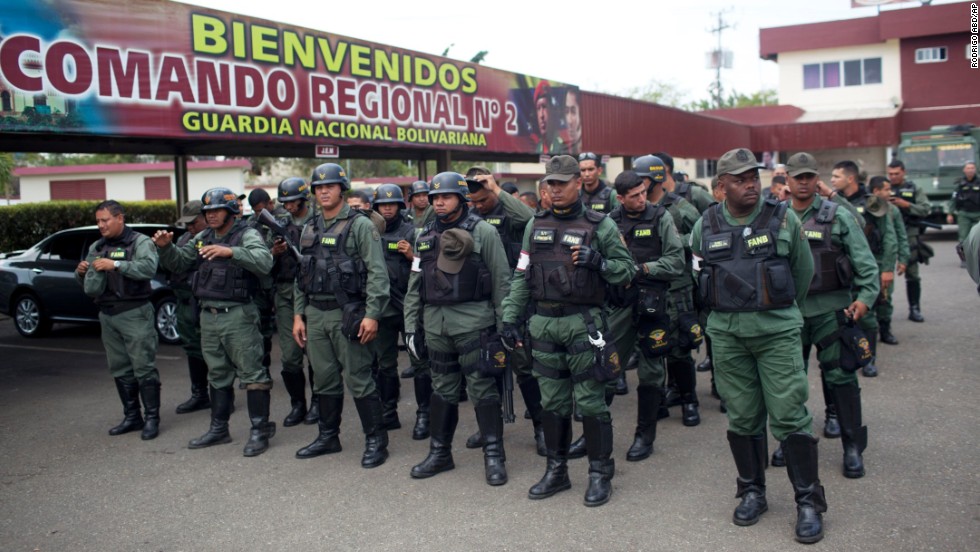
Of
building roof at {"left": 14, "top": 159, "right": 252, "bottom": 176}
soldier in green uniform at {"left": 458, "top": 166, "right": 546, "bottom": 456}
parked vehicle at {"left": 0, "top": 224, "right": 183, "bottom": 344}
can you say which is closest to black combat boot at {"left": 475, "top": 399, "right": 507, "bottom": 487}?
soldier in green uniform at {"left": 458, "top": 166, "right": 546, "bottom": 456}

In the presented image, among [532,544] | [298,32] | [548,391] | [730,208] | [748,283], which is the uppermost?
[298,32]

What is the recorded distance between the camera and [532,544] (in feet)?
14.2

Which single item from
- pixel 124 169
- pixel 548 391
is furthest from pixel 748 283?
pixel 124 169

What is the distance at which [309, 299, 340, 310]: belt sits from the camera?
596 centimetres

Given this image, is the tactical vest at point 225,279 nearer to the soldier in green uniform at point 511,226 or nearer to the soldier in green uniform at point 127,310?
the soldier in green uniform at point 127,310

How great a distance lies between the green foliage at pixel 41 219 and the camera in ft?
66.5


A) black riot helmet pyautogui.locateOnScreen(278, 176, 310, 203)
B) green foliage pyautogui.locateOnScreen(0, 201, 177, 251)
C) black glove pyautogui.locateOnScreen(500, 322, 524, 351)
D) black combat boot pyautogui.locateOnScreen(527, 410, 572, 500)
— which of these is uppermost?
green foliage pyautogui.locateOnScreen(0, 201, 177, 251)

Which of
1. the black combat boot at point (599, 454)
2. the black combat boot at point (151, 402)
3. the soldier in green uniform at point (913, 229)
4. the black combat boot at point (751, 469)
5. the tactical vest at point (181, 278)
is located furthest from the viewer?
the soldier in green uniform at point (913, 229)

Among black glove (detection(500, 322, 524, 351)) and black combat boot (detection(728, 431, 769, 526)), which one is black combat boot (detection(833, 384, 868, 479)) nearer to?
black combat boot (detection(728, 431, 769, 526))

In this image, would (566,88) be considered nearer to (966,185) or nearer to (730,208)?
(966,185)

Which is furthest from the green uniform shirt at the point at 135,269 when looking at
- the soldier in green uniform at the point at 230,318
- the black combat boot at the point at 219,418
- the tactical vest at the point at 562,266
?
the tactical vest at the point at 562,266

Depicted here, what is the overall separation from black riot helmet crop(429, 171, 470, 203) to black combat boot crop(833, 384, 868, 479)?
2785 millimetres

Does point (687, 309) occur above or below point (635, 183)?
below

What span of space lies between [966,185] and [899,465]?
30.1ft
